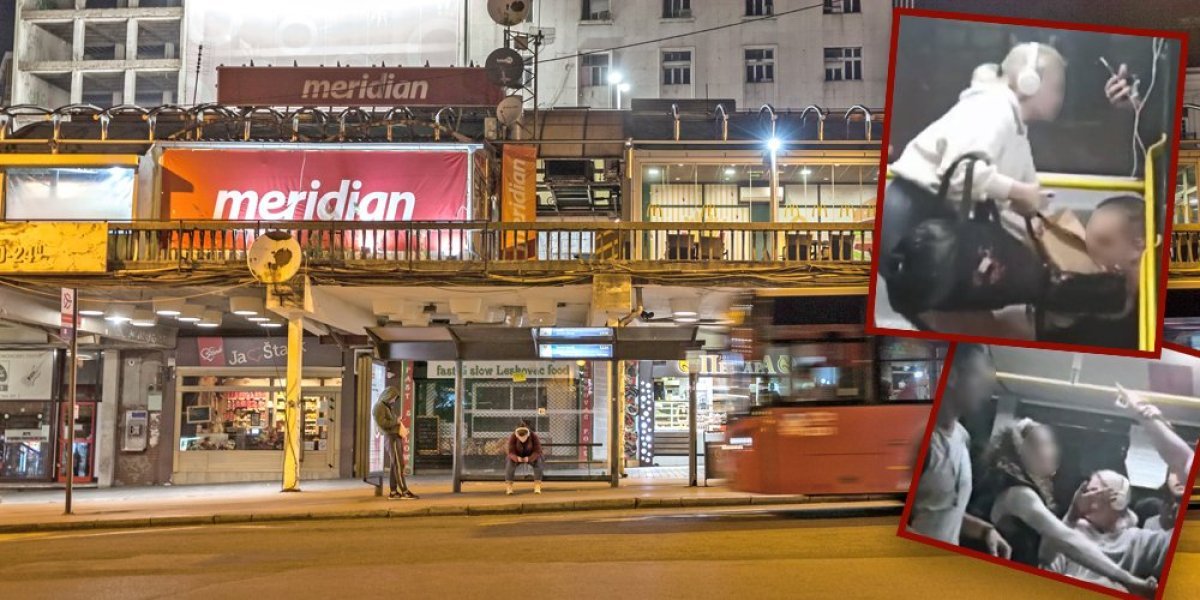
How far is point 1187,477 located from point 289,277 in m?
16.8

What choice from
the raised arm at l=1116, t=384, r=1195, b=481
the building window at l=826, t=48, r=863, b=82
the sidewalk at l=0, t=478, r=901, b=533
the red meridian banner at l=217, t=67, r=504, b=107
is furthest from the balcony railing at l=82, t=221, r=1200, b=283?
the building window at l=826, t=48, r=863, b=82

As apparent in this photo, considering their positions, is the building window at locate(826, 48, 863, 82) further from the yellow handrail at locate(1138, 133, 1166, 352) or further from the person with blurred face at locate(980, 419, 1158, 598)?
the yellow handrail at locate(1138, 133, 1166, 352)

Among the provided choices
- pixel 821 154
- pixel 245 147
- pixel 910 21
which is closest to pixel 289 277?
pixel 245 147

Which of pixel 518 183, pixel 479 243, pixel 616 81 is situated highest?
pixel 616 81

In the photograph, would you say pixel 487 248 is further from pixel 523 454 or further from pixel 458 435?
pixel 523 454

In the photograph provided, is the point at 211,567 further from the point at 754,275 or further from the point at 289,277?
the point at 754,275

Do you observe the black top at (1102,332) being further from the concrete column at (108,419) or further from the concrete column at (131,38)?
the concrete column at (131,38)

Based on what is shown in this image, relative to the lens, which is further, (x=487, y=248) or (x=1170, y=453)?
(x=487, y=248)

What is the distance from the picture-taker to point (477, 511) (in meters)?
15.6

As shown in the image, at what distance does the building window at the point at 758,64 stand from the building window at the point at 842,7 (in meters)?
2.69

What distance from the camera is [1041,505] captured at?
172 inches

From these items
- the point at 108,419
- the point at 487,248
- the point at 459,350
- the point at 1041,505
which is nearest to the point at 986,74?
the point at 1041,505

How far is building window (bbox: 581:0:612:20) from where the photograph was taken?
38938 millimetres

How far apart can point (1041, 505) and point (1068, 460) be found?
0.77 feet
